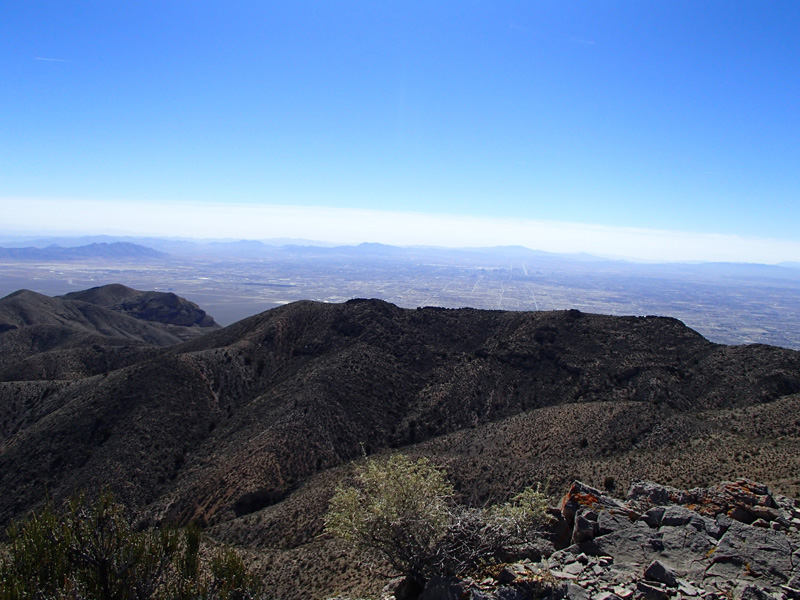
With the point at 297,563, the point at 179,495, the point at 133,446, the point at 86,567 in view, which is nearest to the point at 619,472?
the point at 297,563

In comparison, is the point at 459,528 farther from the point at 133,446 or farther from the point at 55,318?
the point at 55,318

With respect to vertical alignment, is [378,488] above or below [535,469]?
above

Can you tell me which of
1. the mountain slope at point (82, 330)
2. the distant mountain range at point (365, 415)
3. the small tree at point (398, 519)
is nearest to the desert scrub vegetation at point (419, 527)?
the small tree at point (398, 519)

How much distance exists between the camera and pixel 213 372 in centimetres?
4750

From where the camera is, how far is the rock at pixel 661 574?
12.1m

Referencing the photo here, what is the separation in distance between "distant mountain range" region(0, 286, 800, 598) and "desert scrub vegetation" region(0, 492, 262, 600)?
728 cm

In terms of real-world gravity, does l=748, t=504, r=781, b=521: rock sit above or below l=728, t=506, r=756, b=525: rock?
above

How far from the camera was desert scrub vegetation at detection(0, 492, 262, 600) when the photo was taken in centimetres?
1159

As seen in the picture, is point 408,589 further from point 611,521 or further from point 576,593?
point 611,521

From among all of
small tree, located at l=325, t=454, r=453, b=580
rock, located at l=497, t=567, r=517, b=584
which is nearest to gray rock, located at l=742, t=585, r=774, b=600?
rock, located at l=497, t=567, r=517, b=584

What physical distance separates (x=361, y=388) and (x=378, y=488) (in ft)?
97.3

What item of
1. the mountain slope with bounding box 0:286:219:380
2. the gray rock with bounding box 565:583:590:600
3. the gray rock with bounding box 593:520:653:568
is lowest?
the mountain slope with bounding box 0:286:219:380

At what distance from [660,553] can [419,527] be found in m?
7.39

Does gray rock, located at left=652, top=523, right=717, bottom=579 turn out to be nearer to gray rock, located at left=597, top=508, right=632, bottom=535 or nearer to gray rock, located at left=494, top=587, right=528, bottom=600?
gray rock, located at left=597, top=508, right=632, bottom=535
